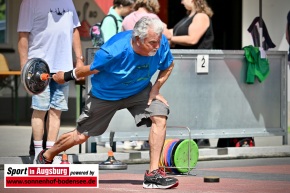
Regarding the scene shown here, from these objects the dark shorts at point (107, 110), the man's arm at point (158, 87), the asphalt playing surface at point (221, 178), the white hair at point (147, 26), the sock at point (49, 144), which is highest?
the white hair at point (147, 26)

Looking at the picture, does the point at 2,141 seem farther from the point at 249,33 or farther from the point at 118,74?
the point at 118,74

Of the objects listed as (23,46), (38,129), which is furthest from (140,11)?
(38,129)

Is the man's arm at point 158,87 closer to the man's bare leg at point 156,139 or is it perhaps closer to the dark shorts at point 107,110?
the dark shorts at point 107,110

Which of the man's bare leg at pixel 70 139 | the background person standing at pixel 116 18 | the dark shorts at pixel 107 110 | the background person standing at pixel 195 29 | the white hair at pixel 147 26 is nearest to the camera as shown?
the white hair at pixel 147 26

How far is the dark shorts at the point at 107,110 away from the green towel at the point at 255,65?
14.7ft

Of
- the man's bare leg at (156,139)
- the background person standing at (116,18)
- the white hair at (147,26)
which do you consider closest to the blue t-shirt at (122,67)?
the white hair at (147,26)

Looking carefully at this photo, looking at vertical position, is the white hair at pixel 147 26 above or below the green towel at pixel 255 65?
above

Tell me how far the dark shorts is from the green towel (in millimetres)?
4484

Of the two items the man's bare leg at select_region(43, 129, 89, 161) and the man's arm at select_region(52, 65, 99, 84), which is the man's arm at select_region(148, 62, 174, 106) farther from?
the man's bare leg at select_region(43, 129, 89, 161)

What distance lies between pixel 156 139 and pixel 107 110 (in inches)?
25.6

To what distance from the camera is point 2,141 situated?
16.4m

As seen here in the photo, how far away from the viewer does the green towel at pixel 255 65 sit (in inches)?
603

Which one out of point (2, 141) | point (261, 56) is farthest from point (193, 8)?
point (2, 141)

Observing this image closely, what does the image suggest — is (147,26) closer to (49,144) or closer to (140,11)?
(49,144)
